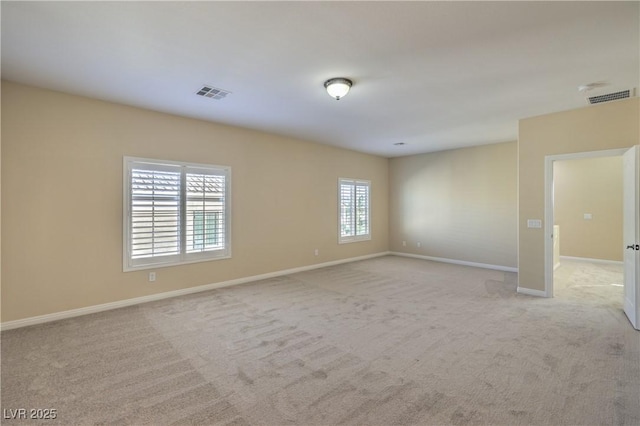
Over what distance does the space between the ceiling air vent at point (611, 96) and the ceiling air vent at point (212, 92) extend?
4761 millimetres

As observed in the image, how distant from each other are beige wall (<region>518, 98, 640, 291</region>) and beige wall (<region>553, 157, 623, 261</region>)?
4050 mm

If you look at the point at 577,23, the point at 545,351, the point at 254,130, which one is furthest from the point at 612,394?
the point at 254,130

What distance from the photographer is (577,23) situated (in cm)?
234

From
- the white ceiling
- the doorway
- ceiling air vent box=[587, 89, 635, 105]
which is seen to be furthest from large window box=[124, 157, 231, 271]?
the doorway

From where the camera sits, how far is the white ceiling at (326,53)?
2227 mm

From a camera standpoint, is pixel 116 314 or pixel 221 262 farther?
pixel 221 262

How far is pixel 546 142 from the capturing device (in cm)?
457

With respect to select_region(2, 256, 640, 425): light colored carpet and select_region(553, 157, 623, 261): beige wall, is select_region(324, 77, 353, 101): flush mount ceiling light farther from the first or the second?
select_region(553, 157, 623, 261): beige wall

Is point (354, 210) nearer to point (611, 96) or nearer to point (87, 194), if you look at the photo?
point (611, 96)

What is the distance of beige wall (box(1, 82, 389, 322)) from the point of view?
3455mm

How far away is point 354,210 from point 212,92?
15.8ft

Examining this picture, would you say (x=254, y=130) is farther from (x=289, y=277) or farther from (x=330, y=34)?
(x=330, y=34)

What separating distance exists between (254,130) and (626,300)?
6.12 m

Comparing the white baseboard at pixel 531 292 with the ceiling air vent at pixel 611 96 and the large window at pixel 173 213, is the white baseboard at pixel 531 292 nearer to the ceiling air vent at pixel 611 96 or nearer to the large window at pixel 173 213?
the ceiling air vent at pixel 611 96
